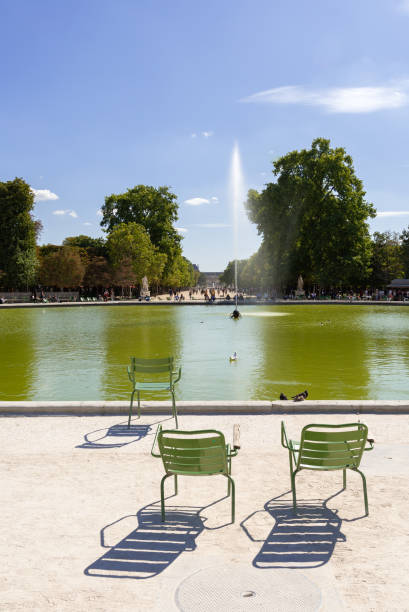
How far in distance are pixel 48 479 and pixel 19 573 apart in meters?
1.98

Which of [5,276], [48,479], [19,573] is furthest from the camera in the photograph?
[5,276]

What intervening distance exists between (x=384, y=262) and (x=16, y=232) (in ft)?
169

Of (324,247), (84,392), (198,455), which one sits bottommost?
(84,392)

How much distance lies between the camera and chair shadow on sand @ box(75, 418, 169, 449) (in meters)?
7.48

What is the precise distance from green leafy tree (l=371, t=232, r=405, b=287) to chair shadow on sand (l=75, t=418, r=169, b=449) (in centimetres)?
7439

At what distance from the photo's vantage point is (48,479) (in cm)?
611

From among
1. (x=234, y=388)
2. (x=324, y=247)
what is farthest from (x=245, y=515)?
(x=324, y=247)

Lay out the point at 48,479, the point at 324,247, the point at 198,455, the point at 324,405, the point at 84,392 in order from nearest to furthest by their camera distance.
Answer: the point at 198,455 → the point at 48,479 → the point at 324,405 → the point at 84,392 → the point at 324,247

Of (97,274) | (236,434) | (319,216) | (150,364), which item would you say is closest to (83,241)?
(97,274)

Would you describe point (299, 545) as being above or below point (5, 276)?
below

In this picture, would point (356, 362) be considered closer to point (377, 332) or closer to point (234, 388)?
point (234, 388)

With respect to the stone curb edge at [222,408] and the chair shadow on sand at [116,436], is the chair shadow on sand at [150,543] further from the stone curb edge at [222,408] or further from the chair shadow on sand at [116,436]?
the stone curb edge at [222,408]

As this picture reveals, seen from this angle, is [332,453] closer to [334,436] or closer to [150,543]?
[334,436]

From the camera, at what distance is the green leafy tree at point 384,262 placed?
3142 inches
